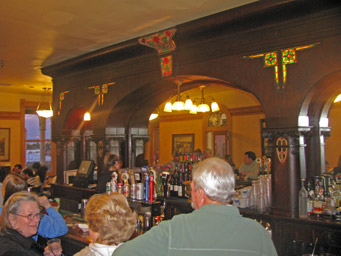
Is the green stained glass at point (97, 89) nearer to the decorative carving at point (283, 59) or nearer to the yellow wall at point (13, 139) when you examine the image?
the decorative carving at point (283, 59)

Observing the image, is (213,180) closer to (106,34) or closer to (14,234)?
(14,234)

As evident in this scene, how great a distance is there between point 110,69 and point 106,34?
108 centimetres

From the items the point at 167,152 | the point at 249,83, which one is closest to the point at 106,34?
the point at 249,83

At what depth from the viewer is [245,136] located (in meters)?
9.71

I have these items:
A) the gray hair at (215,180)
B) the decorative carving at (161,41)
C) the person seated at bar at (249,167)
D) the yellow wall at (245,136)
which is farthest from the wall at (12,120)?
the gray hair at (215,180)

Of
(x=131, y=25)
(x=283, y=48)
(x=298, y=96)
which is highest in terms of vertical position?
(x=131, y=25)

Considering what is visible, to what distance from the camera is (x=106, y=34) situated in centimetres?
494

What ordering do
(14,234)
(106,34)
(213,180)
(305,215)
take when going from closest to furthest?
(213,180) → (14,234) → (305,215) → (106,34)

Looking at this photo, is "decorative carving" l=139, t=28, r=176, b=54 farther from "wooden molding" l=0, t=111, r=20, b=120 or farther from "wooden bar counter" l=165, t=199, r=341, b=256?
"wooden molding" l=0, t=111, r=20, b=120

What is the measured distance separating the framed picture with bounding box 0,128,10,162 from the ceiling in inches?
196

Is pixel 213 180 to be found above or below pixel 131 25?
below

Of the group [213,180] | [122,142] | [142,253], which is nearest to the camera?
[142,253]

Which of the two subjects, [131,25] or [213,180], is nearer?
[213,180]

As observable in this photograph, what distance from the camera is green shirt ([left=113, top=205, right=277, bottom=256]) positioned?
1.35 meters
